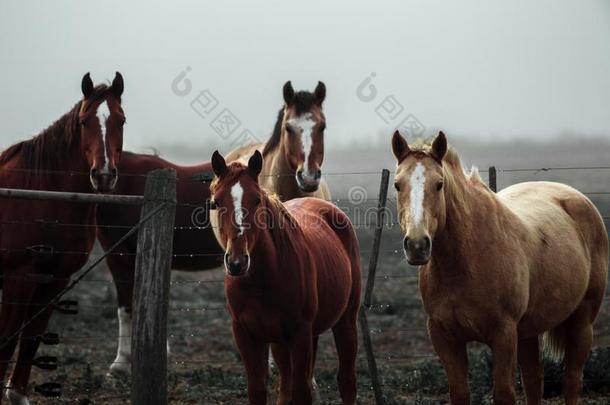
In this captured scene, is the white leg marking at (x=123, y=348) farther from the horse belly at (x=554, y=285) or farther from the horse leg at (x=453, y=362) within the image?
the horse belly at (x=554, y=285)

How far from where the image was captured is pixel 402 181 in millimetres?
4926

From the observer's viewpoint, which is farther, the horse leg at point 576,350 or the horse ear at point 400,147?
the horse leg at point 576,350

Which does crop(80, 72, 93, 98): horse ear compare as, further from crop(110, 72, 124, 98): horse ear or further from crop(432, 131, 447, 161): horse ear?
crop(432, 131, 447, 161): horse ear

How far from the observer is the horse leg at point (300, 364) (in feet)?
17.0

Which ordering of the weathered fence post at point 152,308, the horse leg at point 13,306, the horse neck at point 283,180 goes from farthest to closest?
the horse neck at point 283,180, the horse leg at point 13,306, the weathered fence post at point 152,308

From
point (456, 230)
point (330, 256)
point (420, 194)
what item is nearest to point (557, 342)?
point (456, 230)

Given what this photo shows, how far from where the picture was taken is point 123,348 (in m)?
8.26

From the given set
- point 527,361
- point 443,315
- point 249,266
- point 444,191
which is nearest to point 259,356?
point 249,266

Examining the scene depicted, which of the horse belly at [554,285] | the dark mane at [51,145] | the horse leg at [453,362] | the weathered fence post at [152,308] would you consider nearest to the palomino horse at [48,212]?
the dark mane at [51,145]

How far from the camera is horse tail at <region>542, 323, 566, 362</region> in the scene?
626 centimetres

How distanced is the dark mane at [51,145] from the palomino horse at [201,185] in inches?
51.3

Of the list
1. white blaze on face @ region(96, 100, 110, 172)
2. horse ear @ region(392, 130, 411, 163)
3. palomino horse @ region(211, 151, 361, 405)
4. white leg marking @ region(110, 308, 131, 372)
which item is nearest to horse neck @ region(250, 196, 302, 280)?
palomino horse @ region(211, 151, 361, 405)

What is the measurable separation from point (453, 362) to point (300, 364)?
0.94 meters

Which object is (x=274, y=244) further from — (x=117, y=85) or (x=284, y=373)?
(x=117, y=85)
